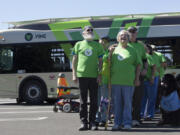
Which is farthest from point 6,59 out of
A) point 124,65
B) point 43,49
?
point 124,65

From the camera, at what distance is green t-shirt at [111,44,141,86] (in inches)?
312

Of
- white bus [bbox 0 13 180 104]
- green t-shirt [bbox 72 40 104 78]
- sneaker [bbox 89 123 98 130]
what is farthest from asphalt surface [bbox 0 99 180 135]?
white bus [bbox 0 13 180 104]

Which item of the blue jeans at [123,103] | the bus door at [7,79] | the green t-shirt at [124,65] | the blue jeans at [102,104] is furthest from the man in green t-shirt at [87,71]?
the bus door at [7,79]

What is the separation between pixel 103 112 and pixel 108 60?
1159 mm

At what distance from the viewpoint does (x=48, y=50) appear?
16.6 meters

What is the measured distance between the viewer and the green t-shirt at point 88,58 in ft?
26.2

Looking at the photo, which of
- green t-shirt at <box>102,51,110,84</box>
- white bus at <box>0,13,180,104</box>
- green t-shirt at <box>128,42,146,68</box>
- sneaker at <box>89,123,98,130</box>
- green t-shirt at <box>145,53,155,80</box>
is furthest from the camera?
white bus at <box>0,13,180,104</box>

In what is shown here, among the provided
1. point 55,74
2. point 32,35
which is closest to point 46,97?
point 55,74

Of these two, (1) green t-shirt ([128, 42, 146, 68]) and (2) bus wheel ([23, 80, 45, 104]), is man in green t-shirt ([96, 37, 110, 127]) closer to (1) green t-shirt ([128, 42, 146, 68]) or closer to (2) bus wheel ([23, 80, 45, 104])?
(1) green t-shirt ([128, 42, 146, 68])

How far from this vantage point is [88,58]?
8.00m

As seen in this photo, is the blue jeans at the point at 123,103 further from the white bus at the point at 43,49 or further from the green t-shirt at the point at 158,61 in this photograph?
the white bus at the point at 43,49

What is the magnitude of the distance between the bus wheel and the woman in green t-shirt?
875 centimetres

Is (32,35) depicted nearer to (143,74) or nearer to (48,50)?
(48,50)

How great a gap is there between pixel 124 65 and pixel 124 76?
0.65ft
